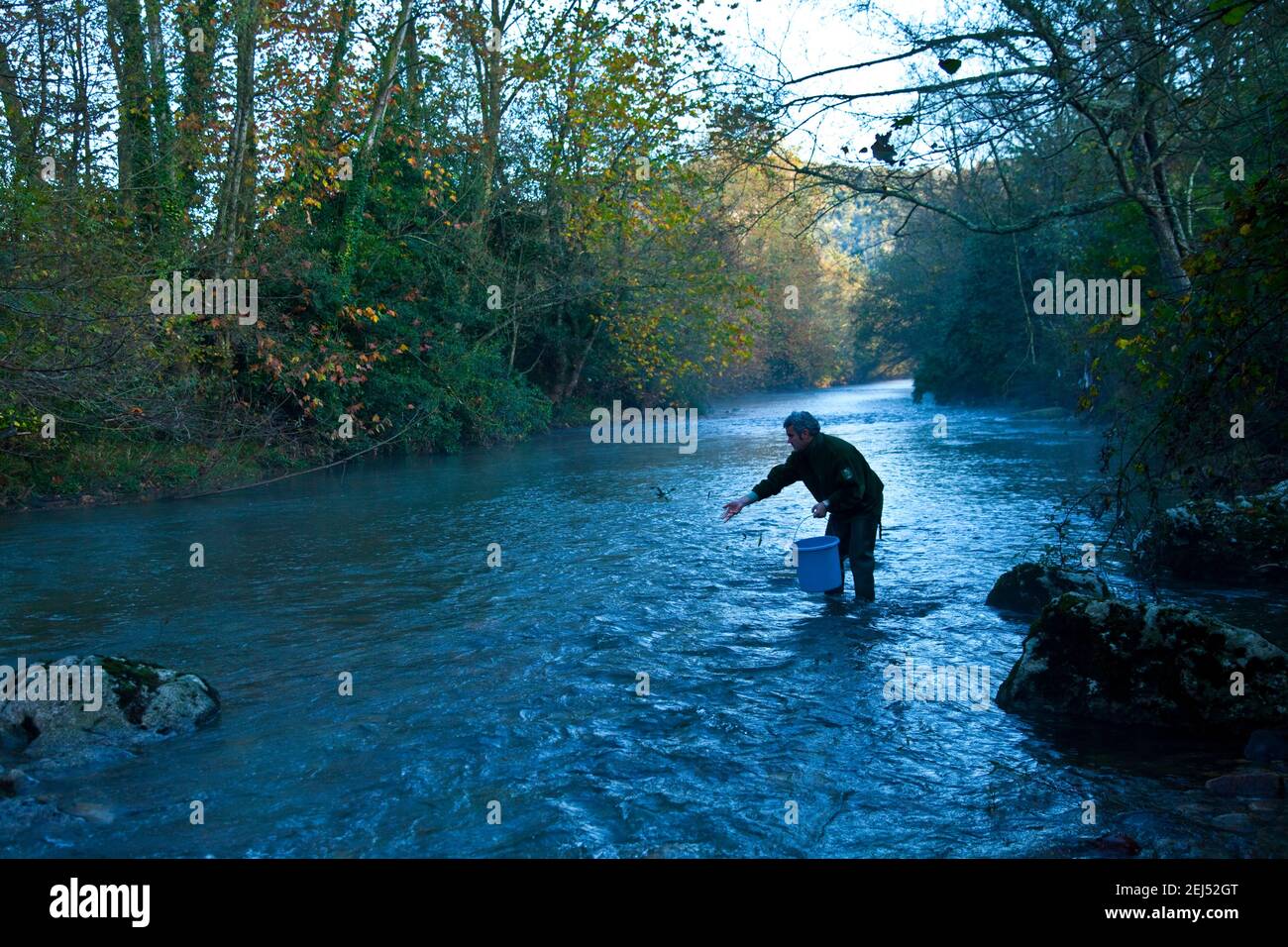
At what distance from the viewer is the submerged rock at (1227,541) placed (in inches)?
391

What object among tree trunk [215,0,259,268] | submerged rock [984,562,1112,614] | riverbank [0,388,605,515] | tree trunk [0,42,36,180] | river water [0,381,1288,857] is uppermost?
tree trunk [215,0,259,268]

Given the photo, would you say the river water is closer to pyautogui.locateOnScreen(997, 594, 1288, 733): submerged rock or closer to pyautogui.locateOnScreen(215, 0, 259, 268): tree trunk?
pyautogui.locateOnScreen(997, 594, 1288, 733): submerged rock

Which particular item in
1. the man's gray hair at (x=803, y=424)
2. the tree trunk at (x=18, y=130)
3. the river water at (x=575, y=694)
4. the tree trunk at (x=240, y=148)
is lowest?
the river water at (x=575, y=694)

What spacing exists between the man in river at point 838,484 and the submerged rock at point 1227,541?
2.75 m

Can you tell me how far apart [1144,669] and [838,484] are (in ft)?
10.7

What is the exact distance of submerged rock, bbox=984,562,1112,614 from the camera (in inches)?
352

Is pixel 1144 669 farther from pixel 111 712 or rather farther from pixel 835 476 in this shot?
pixel 111 712

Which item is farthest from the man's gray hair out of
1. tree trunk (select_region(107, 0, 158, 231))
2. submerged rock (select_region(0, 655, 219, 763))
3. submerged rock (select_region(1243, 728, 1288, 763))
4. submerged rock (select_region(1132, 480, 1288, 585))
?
tree trunk (select_region(107, 0, 158, 231))

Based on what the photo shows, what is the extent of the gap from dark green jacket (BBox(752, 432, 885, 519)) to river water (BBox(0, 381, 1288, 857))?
1024mm

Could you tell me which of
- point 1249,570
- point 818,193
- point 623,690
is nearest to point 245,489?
point 818,193

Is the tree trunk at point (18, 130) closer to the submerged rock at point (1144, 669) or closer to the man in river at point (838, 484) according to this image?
the man in river at point (838, 484)

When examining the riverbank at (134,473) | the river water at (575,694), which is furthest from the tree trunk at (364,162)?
the river water at (575,694)

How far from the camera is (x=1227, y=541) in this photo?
400 inches
